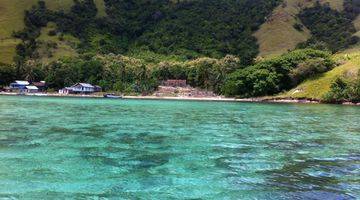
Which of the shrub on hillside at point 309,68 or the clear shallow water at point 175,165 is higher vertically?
the shrub on hillside at point 309,68

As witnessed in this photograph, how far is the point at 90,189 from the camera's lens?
20.8m

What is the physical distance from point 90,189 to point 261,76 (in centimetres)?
14633

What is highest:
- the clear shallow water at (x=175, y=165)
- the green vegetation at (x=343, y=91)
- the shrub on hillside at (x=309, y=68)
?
the shrub on hillside at (x=309, y=68)

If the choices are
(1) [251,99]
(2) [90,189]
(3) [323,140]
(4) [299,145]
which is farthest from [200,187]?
(1) [251,99]

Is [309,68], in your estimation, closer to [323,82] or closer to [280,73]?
[323,82]

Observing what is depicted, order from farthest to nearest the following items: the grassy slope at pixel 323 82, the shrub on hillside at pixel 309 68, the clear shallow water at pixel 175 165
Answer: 1. the shrub on hillside at pixel 309 68
2. the grassy slope at pixel 323 82
3. the clear shallow water at pixel 175 165

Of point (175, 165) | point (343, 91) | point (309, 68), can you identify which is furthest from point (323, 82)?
point (175, 165)

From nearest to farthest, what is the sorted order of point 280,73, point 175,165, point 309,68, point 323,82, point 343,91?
point 175,165, point 343,91, point 323,82, point 309,68, point 280,73

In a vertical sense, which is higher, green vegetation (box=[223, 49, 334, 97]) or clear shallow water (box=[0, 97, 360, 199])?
green vegetation (box=[223, 49, 334, 97])

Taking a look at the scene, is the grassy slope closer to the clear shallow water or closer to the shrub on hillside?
the shrub on hillside

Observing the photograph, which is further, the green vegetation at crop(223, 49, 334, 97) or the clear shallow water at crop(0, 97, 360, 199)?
the green vegetation at crop(223, 49, 334, 97)

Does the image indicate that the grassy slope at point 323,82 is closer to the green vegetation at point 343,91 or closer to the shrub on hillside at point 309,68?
the shrub on hillside at point 309,68

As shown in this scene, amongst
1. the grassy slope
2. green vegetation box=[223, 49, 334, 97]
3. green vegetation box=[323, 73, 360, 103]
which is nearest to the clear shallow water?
green vegetation box=[323, 73, 360, 103]

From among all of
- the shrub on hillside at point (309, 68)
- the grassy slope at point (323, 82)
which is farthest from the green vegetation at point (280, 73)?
the grassy slope at point (323, 82)
